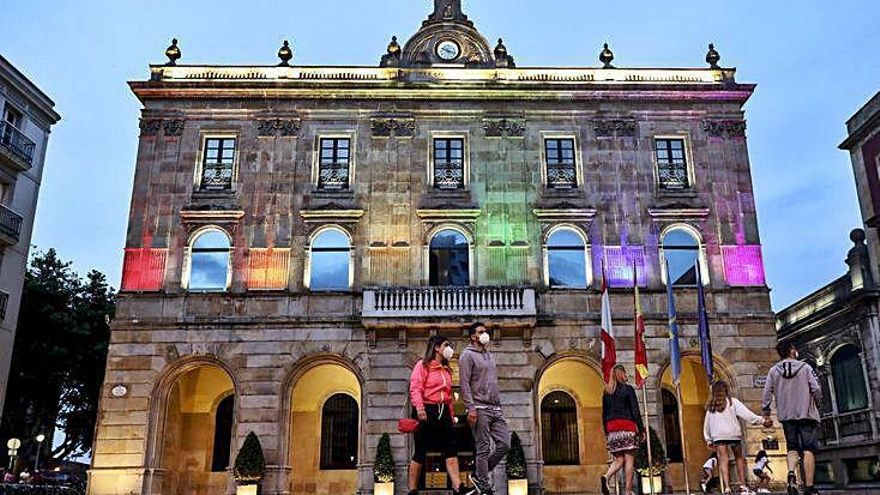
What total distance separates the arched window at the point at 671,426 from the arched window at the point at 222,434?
15482 mm

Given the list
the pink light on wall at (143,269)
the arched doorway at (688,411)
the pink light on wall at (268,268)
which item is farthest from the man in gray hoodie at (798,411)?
the pink light on wall at (143,269)

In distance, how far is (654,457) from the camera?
21.8 m

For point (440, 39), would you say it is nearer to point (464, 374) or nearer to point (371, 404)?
point (371, 404)

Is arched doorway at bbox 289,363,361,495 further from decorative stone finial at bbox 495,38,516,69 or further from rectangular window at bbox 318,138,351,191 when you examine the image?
decorative stone finial at bbox 495,38,516,69

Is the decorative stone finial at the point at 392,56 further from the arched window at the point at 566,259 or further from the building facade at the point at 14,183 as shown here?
the building facade at the point at 14,183

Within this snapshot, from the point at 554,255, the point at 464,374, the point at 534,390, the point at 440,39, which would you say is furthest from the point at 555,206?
the point at 464,374

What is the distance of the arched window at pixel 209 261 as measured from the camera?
81.3ft

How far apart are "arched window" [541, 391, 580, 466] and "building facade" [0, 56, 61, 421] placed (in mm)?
20319

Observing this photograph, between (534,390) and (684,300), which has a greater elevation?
(684,300)

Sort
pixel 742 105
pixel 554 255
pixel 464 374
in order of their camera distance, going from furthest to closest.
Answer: pixel 742 105 → pixel 554 255 → pixel 464 374

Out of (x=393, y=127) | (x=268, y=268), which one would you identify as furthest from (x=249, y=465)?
(x=393, y=127)

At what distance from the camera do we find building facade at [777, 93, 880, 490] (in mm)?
27109

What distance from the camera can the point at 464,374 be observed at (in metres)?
9.65

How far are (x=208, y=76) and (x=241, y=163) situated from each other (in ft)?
12.5
